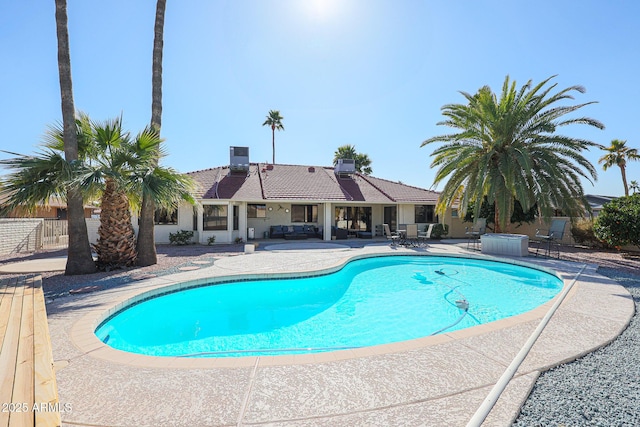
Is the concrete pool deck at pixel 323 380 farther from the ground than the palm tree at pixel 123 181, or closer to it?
closer to it

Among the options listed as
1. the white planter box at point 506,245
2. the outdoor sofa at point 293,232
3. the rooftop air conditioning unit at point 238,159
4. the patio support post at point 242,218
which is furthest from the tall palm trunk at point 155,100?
the white planter box at point 506,245

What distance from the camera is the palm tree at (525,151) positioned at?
13656 mm

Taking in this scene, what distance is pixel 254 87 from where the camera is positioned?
14578 mm

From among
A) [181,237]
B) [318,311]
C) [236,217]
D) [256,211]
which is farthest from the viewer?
[256,211]

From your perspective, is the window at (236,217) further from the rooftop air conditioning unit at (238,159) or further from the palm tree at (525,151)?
the palm tree at (525,151)

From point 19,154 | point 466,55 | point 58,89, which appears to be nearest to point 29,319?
point 19,154

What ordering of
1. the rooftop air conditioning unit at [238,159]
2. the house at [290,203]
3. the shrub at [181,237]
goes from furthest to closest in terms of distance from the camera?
the rooftop air conditioning unit at [238,159] < the house at [290,203] < the shrub at [181,237]

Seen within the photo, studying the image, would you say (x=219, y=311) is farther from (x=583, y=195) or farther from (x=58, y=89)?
(x=583, y=195)

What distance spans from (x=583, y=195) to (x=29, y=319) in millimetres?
19638

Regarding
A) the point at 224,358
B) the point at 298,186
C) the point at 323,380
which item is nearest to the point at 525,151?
the point at 298,186

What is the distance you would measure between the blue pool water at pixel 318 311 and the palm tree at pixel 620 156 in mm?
35595

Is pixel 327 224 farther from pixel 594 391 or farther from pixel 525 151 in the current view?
pixel 594 391

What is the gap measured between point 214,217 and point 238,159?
5608mm

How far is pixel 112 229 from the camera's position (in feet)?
31.9
